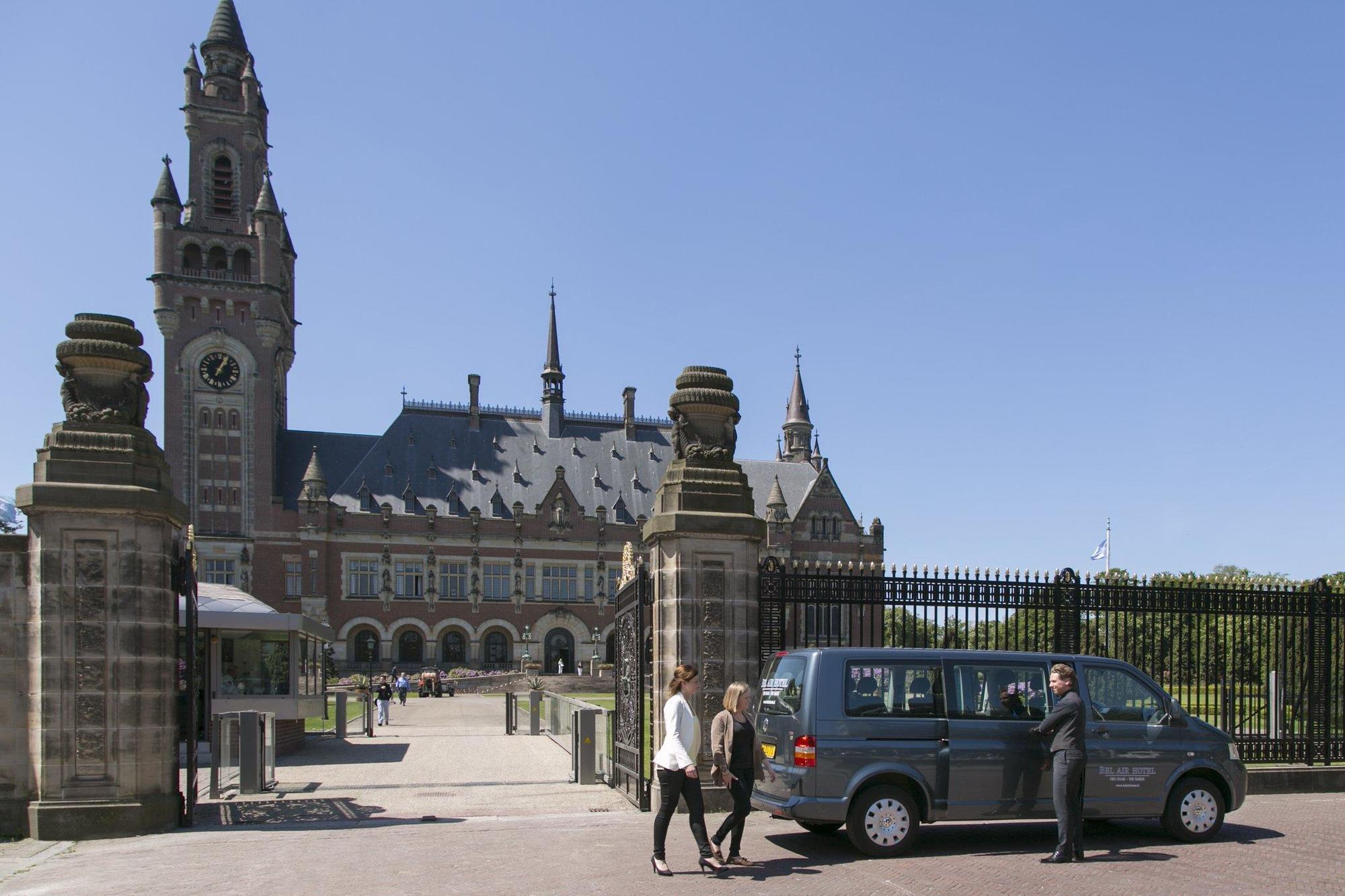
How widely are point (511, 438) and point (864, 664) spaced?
67504 millimetres

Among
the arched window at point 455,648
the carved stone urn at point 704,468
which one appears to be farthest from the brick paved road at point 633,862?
the arched window at point 455,648

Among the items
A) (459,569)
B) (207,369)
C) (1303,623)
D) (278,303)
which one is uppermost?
(278,303)

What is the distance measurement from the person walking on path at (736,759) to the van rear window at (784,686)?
0.59 meters

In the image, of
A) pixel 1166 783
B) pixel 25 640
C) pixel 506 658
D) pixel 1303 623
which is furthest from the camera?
pixel 506 658

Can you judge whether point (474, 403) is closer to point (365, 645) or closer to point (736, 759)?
point (365, 645)

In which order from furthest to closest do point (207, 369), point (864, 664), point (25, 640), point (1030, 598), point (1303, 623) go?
point (207, 369), point (1303, 623), point (1030, 598), point (25, 640), point (864, 664)

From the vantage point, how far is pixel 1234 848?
10359mm

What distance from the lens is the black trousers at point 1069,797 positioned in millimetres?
9695

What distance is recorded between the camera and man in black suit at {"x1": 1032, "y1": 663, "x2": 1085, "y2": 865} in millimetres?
9695

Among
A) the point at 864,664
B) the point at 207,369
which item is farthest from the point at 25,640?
the point at 207,369

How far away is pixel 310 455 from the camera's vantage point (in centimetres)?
7112

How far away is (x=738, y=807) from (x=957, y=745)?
6.77 ft

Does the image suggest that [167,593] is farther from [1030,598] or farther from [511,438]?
[511,438]

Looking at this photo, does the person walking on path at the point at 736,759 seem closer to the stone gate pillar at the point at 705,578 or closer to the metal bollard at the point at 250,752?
the stone gate pillar at the point at 705,578
